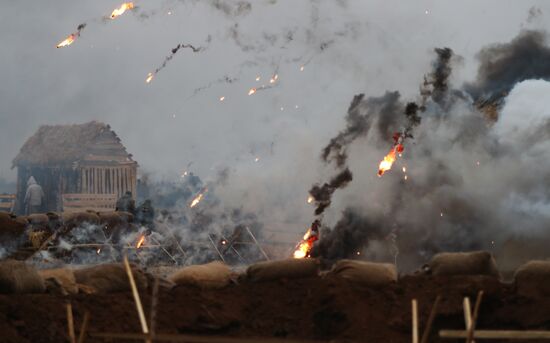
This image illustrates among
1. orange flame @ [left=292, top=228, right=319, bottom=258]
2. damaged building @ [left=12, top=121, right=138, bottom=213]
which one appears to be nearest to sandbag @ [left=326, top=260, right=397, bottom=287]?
orange flame @ [left=292, top=228, right=319, bottom=258]

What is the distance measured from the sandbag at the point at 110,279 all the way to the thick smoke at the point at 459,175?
7992 mm

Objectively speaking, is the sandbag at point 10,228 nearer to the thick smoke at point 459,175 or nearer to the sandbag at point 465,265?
the thick smoke at point 459,175

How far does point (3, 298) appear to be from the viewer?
8.24 m

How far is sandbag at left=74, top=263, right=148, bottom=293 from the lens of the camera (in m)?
9.44

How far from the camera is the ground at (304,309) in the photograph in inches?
334

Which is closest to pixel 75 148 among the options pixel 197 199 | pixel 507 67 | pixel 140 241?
pixel 197 199

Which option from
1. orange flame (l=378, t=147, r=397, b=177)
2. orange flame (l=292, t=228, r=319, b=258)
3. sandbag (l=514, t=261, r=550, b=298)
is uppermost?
orange flame (l=378, t=147, r=397, b=177)

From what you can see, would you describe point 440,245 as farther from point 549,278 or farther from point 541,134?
point 549,278

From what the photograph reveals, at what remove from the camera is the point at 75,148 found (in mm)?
26609

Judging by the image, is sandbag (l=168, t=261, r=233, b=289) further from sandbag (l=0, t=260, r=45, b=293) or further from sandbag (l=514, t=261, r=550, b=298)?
sandbag (l=514, t=261, r=550, b=298)

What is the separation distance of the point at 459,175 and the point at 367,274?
8.68m

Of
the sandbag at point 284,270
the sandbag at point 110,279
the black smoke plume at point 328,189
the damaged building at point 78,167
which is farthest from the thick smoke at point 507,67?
the damaged building at point 78,167

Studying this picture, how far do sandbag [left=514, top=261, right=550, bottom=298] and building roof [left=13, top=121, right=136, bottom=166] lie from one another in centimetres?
1938

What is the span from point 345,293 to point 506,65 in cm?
1183
